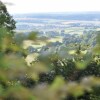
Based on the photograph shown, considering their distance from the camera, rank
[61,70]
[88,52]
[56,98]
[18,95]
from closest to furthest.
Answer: [56,98] < [18,95] < [88,52] < [61,70]

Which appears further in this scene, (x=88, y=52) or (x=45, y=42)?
(x=88, y=52)

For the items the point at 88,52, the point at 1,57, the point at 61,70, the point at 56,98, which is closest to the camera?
the point at 56,98

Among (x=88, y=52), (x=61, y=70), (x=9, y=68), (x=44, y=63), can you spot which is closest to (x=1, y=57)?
(x=9, y=68)

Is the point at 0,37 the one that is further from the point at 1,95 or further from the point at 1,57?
the point at 1,95

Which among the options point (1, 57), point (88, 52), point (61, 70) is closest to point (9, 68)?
point (1, 57)

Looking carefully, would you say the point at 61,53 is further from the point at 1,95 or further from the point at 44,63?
the point at 1,95

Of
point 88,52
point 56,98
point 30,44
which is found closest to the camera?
point 56,98

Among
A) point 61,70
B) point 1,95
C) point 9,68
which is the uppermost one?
point 9,68

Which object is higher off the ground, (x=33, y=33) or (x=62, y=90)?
(x=33, y=33)

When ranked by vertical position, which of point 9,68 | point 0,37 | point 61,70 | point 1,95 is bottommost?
point 61,70
